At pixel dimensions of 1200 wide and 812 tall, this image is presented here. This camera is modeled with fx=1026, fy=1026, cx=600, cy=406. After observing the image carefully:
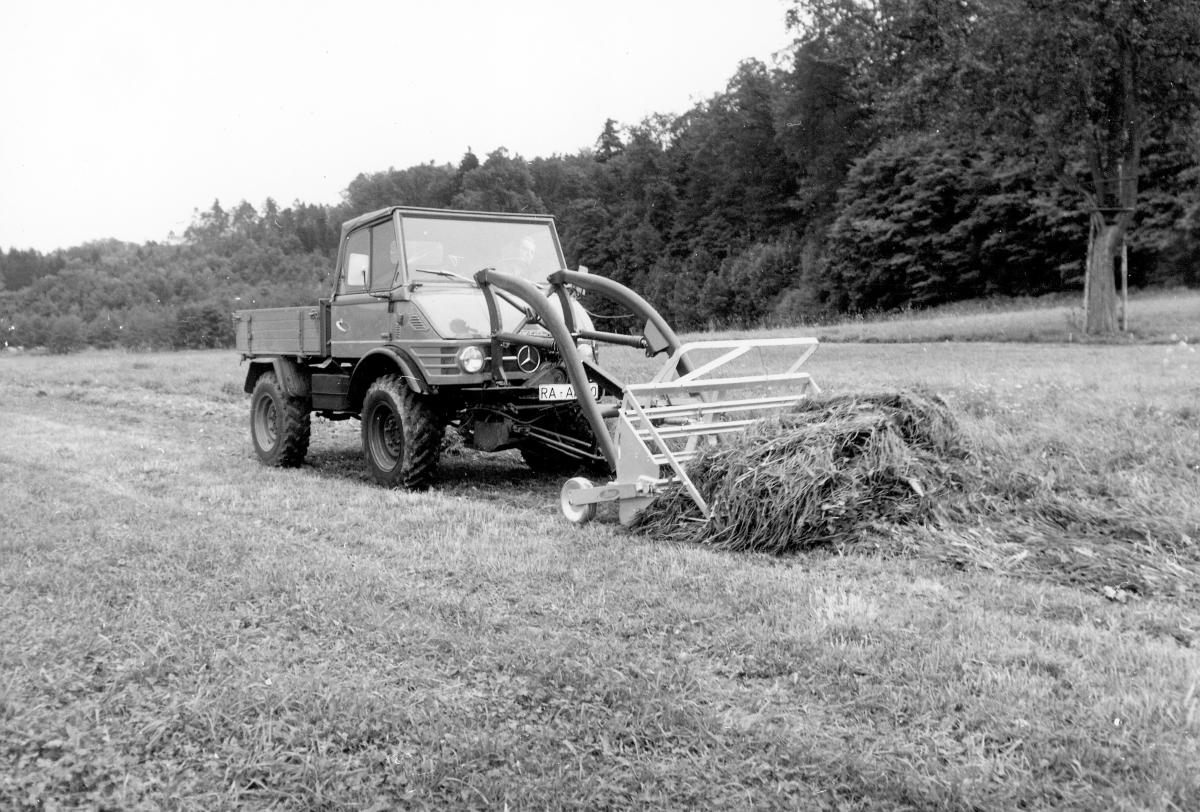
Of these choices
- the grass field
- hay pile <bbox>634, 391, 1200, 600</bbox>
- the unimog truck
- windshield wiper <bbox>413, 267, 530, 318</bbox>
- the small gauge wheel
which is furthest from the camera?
windshield wiper <bbox>413, 267, 530, 318</bbox>

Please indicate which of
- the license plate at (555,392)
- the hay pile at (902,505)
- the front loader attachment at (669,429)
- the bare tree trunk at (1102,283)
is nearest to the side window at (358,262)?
the license plate at (555,392)

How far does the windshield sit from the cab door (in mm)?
182

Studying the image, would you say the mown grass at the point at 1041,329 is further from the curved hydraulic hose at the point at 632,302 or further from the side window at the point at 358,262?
the side window at the point at 358,262

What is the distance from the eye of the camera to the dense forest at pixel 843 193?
20297 mm

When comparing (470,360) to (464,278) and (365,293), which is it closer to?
(464,278)

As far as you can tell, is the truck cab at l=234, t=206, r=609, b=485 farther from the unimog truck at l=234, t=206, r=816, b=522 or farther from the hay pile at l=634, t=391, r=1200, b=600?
the hay pile at l=634, t=391, r=1200, b=600

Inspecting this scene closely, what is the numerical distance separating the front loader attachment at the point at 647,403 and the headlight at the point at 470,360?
0.18 metres

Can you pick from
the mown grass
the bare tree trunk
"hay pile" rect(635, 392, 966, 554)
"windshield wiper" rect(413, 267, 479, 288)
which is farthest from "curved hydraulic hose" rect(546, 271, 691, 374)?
the bare tree trunk

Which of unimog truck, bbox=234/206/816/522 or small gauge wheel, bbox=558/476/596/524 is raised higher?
unimog truck, bbox=234/206/816/522

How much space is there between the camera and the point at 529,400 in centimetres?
788

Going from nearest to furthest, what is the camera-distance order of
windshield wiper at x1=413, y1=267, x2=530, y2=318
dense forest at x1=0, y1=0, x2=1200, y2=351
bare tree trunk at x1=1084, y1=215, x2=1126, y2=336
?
1. windshield wiper at x1=413, y1=267, x2=530, y2=318
2. dense forest at x1=0, y1=0, x2=1200, y2=351
3. bare tree trunk at x1=1084, y1=215, x2=1126, y2=336

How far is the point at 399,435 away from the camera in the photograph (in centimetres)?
782

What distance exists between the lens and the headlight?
24.0ft

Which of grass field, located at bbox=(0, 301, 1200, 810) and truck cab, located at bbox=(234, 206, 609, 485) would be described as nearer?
grass field, located at bbox=(0, 301, 1200, 810)
